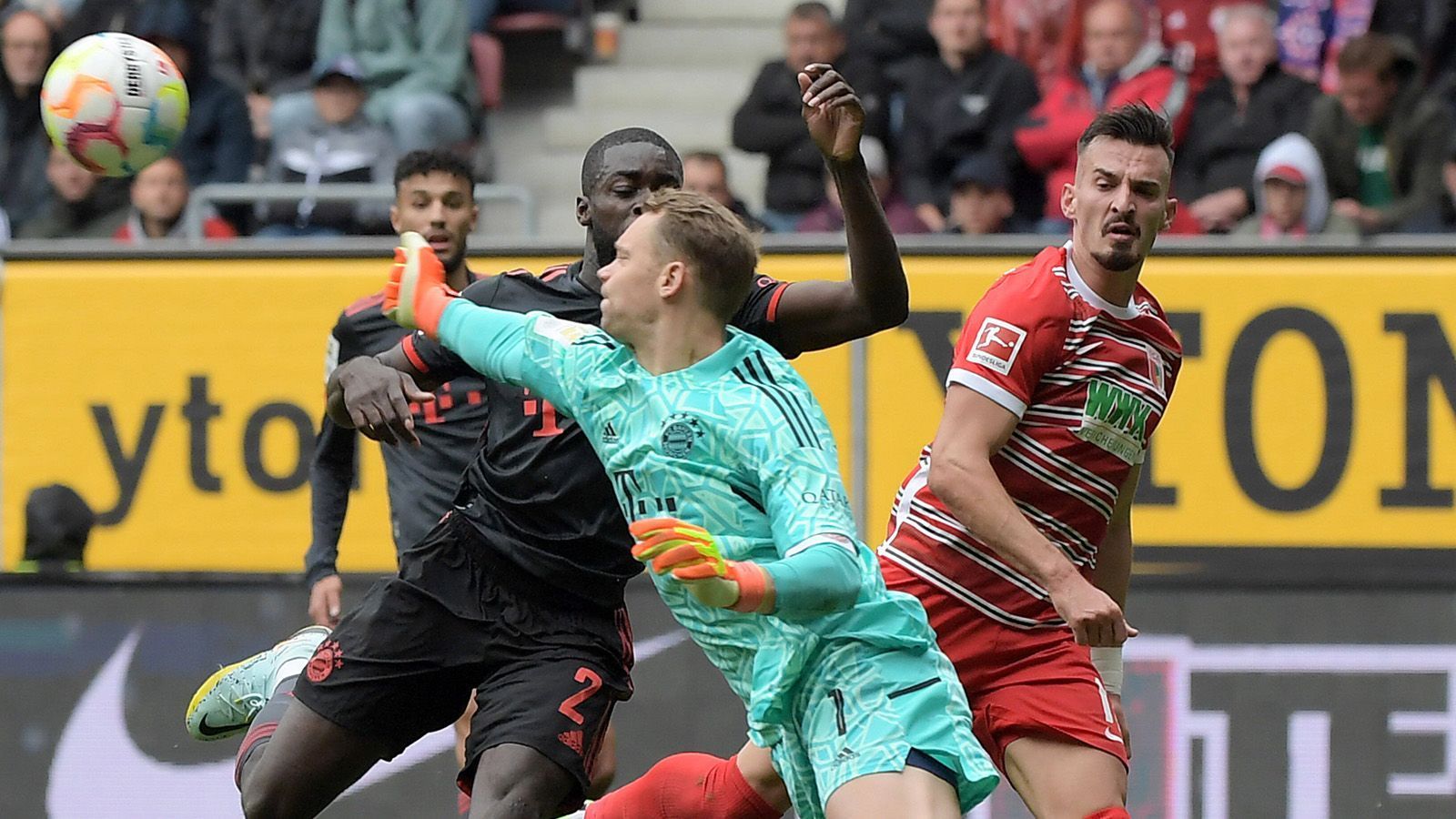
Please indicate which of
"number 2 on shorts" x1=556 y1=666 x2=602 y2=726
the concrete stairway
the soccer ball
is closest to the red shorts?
"number 2 on shorts" x1=556 y1=666 x2=602 y2=726

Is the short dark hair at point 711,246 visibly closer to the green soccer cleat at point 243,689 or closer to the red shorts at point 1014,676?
the red shorts at point 1014,676

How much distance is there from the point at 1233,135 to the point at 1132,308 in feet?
14.8

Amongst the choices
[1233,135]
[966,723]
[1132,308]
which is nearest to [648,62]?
[1233,135]

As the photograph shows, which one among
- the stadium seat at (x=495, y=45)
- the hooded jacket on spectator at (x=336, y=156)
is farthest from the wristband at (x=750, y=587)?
the stadium seat at (x=495, y=45)

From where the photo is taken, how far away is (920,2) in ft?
35.2

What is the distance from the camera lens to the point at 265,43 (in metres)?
11.8

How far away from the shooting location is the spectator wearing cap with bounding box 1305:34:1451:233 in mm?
9227

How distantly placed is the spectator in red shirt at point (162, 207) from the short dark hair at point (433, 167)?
3082 mm

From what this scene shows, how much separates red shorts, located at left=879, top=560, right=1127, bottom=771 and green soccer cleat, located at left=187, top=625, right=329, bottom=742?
1.82 m

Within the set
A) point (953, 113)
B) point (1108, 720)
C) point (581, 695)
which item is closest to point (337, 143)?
point (953, 113)

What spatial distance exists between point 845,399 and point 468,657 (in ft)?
9.69

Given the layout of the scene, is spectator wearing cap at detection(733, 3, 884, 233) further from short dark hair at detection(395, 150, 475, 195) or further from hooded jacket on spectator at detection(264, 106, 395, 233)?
short dark hair at detection(395, 150, 475, 195)

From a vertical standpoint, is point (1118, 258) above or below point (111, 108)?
below

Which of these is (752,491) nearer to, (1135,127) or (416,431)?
(1135,127)
